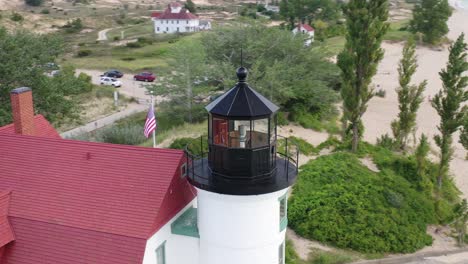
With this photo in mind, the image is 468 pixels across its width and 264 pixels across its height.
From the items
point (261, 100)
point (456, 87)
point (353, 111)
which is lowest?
point (353, 111)

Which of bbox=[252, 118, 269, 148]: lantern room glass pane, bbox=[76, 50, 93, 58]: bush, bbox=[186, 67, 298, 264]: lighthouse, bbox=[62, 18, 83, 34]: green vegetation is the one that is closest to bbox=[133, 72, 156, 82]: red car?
bbox=[76, 50, 93, 58]: bush

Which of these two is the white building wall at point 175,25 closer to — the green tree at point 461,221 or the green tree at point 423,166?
the green tree at point 423,166

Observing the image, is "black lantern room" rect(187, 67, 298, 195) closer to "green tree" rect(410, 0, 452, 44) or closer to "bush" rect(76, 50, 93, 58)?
"bush" rect(76, 50, 93, 58)

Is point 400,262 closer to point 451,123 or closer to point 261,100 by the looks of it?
point 451,123

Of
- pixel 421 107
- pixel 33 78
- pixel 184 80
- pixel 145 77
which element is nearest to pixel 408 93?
pixel 184 80

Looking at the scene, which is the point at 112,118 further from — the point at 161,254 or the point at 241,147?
the point at 241,147

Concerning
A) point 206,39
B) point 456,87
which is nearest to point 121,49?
point 206,39
